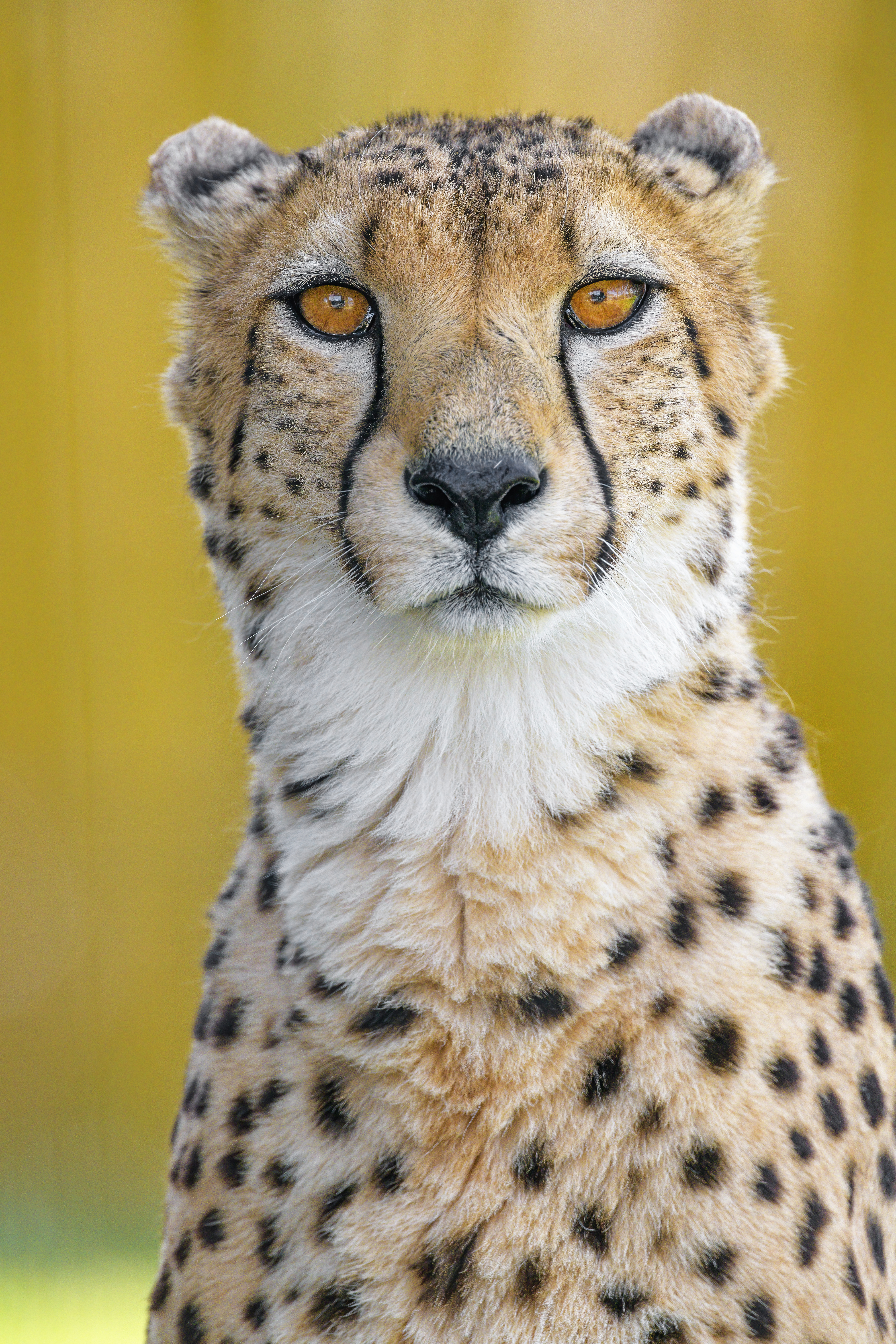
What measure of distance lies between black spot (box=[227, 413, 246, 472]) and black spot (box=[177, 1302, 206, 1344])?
2.38 ft

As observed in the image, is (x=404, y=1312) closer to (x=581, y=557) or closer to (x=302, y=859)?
(x=302, y=859)

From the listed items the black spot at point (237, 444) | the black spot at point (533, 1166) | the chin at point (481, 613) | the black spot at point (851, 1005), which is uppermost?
the black spot at point (237, 444)

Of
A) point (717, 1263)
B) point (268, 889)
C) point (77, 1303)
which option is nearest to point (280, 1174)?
point (268, 889)

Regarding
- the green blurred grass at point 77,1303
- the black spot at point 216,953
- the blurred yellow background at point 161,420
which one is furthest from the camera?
the blurred yellow background at point 161,420

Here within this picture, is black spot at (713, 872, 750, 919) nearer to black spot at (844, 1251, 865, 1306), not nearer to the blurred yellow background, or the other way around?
black spot at (844, 1251, 865, 1306)

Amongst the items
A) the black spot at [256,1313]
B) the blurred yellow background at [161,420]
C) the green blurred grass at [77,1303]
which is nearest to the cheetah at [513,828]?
the black spot at [256,1313]

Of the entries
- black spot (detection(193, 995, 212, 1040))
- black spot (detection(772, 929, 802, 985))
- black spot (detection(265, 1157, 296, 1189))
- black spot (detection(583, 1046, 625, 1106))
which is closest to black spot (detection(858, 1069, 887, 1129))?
black spot (detection(772, 929, 802, 985))

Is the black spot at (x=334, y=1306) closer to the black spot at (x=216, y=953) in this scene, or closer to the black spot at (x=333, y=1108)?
the black spot at (x=333, y=1108)

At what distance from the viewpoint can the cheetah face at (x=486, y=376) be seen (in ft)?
3.43

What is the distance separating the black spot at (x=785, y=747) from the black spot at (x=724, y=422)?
272mm

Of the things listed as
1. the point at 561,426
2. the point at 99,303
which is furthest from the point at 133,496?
the point at 561,426

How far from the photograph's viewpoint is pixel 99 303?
2.72 m

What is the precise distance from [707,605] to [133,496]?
5.96ft

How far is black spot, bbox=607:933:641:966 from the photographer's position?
3.66 feet
